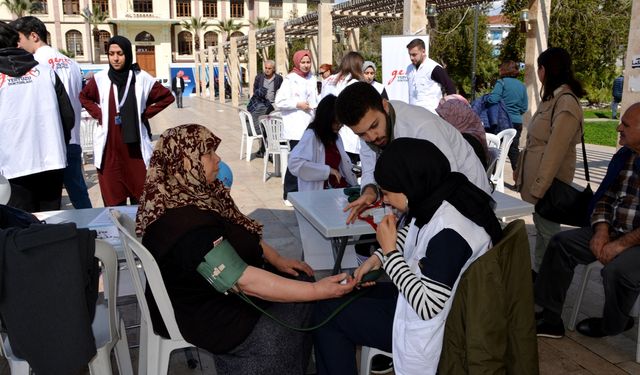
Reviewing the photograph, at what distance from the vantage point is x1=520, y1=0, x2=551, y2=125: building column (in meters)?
9.31

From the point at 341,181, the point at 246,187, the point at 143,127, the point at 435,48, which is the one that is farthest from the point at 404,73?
the point at 435,48

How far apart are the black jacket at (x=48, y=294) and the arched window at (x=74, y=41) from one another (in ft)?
181

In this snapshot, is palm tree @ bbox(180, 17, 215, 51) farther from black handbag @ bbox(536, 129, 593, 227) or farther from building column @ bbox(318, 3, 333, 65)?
black handbag @ bbox(536, 129, 593, 227)

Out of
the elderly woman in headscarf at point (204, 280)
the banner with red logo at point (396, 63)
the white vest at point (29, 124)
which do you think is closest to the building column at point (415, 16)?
the banner with red logo at point (396, 63)

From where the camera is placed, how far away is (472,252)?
5.90 feet

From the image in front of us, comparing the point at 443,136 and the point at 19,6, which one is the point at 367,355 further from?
the point at 19,6

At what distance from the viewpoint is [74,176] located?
13.9 ft

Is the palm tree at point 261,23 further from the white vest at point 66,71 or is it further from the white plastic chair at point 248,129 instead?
the white vest at point 66,71

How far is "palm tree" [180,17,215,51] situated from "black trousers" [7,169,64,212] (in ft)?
166

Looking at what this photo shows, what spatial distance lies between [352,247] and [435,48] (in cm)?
2286

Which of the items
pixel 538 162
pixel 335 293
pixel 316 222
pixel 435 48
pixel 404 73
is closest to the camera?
pixel 335 293

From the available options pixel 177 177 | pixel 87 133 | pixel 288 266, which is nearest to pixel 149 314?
pixel 177 177

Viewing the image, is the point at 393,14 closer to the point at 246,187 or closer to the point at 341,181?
the point at 246,187

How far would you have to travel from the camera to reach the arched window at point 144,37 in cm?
5256
